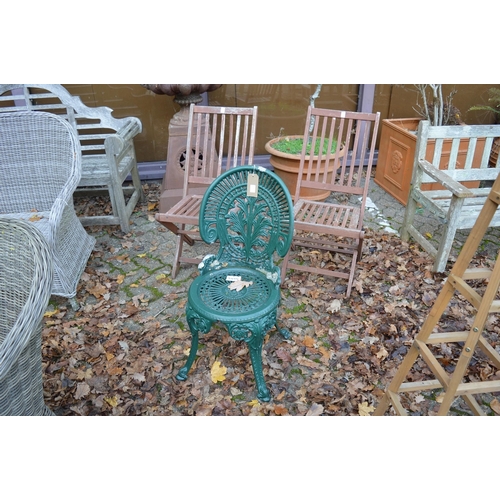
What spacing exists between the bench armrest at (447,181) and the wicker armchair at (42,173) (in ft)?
10.3

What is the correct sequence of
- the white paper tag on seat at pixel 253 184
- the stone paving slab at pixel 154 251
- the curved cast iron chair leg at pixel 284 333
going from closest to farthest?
the white paper tag on seat at pixel 253 184
the curved cast iron chair leg at pixel 284 333
the stone paving slab at pixel 154 251

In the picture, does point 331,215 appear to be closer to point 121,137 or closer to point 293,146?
point 293,146

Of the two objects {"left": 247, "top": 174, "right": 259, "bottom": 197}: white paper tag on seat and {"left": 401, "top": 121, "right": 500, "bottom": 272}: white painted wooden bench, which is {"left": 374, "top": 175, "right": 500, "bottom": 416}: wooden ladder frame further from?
{"left": 401, "top": 121, "right": 500, "bottom": 272}: white painted wooden bench

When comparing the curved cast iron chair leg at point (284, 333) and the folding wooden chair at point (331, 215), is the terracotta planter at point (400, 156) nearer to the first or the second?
the folding wooden chair at point (331, 215)

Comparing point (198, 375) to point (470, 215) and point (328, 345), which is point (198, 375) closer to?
point (328, 345)

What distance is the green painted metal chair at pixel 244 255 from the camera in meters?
2.53

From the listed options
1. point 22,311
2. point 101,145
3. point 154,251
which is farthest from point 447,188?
point 101,145

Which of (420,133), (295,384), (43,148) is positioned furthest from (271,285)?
(43,148)

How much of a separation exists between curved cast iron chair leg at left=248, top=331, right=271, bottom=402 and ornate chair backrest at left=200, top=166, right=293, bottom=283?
479 millimetres

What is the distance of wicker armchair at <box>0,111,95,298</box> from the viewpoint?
11.8 ft

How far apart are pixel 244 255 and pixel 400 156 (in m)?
3.08

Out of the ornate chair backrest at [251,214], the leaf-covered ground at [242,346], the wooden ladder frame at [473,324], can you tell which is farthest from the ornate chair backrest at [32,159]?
the wooden ladder frame at [473,324]

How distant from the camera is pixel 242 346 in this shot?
10.3 feet

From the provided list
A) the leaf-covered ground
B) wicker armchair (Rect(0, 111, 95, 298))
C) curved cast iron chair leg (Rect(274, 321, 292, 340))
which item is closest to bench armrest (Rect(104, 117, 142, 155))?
wicker armchair (Rect(0, 111, 95, 298))
